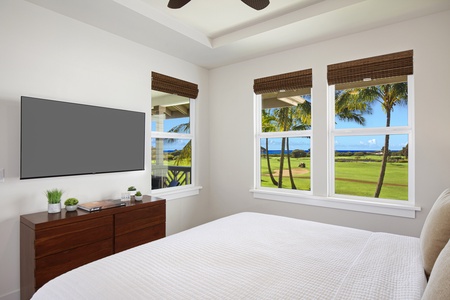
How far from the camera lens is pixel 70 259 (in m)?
2.13

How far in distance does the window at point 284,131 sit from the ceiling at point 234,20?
0.46 m

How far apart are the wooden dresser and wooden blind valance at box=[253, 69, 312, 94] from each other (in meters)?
2.16

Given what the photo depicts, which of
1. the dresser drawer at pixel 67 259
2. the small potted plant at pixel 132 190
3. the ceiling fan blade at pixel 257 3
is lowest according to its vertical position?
the dresser drawer at pixel 67 259

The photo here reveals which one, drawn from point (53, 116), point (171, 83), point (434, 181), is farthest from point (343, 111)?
point (53, 116)

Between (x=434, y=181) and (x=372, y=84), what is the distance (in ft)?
3.85

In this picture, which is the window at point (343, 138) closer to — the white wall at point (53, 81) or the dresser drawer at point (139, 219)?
the dresser drawer at point (139, 219)

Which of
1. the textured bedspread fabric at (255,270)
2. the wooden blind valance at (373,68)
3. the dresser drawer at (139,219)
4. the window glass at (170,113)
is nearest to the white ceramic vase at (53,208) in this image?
the dresser drawer at (139,219)

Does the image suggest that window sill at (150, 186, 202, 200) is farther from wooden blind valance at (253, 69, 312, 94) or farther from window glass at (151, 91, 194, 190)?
wooden blind valance at (253, 69, 312, 94)

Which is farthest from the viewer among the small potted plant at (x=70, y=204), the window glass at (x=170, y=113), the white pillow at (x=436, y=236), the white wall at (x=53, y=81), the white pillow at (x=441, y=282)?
the window glass at (x=170, y=113)

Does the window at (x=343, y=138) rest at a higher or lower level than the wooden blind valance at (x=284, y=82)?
lower

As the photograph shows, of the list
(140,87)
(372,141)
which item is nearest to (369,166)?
(372,141)

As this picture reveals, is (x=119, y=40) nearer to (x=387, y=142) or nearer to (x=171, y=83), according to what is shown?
(x=171, y=83)

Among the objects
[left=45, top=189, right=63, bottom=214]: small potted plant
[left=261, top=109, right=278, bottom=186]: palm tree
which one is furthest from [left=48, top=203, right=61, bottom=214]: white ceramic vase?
[left=261, top=109, right=278, bottom=186]: palm tree

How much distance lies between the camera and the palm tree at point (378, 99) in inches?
109
